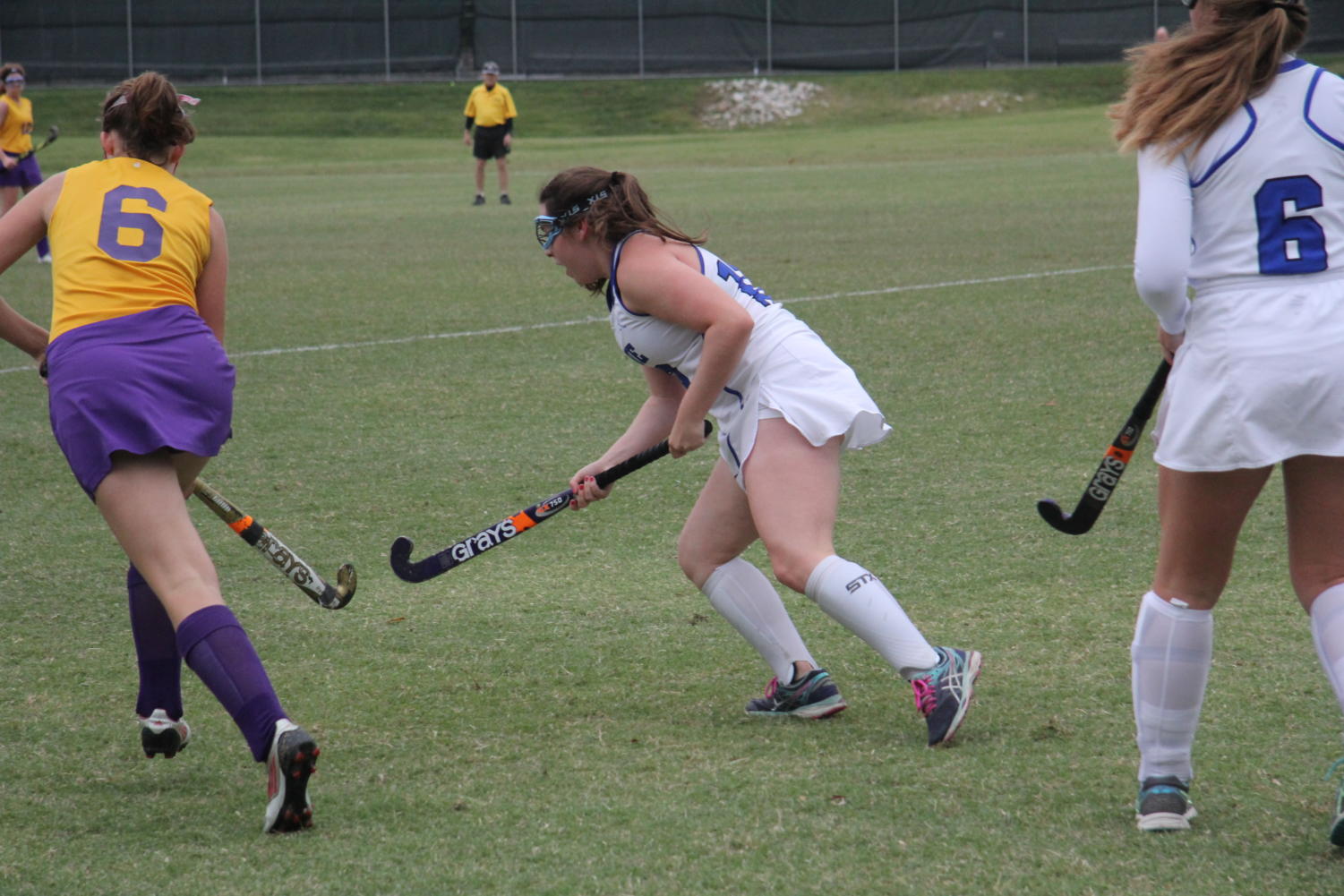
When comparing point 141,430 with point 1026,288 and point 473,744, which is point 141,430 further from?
point 1026,288

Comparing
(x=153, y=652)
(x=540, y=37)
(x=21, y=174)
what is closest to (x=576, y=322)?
(x=153, y=652)

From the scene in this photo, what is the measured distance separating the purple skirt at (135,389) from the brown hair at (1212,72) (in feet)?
6.78

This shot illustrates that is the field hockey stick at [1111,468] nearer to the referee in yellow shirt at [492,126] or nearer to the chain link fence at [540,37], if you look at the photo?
the referee in yellow shirt at [492,126]

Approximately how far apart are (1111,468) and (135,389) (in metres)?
2.29

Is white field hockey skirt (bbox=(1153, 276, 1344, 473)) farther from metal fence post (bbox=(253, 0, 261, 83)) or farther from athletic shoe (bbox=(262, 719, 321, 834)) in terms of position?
metal fence post (bbox=(253, 0, 261, 83))

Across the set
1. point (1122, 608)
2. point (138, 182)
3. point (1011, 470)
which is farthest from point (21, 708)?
point (1011, 470)

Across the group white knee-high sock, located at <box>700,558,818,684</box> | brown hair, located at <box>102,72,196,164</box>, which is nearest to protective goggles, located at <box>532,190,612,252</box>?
brown hair, located at <box>102,72,196,164</box>

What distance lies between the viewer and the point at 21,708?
4.11 metres

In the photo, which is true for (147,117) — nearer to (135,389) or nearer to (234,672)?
(135,389)

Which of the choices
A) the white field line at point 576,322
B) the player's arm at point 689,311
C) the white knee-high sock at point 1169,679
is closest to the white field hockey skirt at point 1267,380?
the white knee-high sock at point 1169,679

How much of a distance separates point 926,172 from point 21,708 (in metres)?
22.1

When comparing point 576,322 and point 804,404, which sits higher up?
point 804,404

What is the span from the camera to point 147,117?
3529mm

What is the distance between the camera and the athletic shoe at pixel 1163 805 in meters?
3.13
